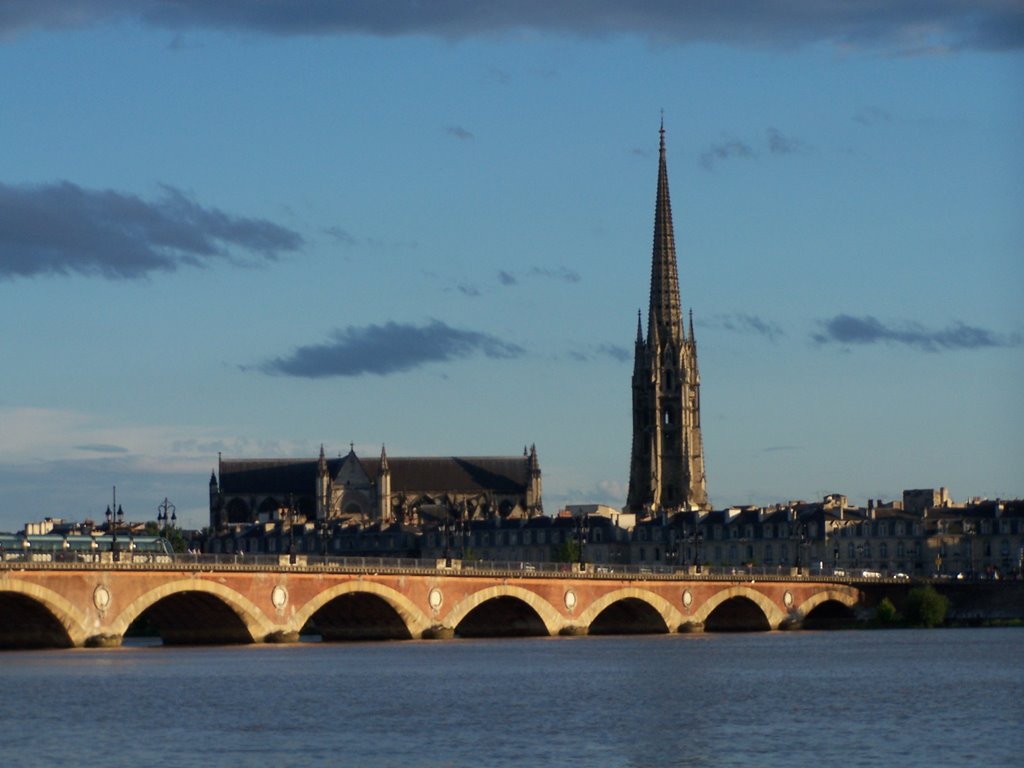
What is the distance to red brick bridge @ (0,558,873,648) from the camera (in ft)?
330

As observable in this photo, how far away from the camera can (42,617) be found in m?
101

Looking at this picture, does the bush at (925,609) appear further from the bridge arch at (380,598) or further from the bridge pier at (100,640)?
the bridge pier at (100,640)

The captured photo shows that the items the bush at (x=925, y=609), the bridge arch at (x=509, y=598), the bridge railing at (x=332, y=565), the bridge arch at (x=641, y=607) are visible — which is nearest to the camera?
the bridge railing at (x=332, y=565)

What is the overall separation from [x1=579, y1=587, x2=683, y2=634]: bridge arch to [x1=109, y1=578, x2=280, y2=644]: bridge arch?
2362 centimetres

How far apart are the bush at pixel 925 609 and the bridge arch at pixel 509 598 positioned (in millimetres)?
29285

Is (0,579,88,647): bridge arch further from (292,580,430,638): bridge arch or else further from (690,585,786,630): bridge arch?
(690,585,786,630): bridge arch

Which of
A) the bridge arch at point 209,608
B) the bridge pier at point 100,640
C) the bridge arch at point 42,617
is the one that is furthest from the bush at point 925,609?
the bridge arch at point 42,617

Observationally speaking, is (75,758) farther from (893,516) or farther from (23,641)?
(893,516)

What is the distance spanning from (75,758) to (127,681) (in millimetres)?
24890

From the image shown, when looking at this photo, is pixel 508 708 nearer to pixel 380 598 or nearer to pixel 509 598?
pixel 380 598

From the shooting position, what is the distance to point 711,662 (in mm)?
97625

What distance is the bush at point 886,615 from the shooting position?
14525 cm

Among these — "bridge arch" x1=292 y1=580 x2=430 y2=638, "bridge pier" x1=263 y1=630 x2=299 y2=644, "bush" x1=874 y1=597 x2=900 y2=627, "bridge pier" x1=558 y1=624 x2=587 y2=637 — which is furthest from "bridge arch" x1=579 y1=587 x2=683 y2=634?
"bridge pier" x1=263 y1=630 x2=299 y2=644

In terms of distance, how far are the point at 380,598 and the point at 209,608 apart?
10270mm
